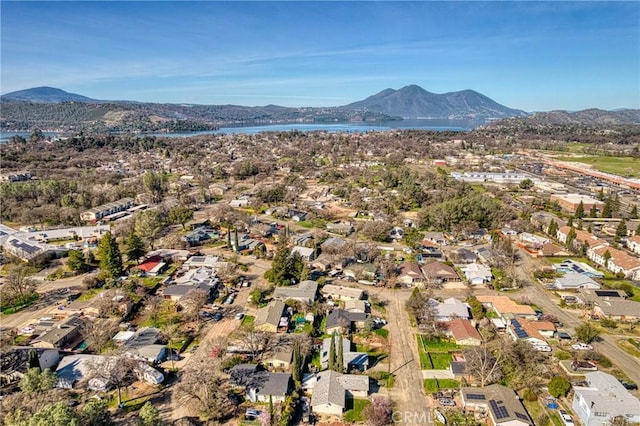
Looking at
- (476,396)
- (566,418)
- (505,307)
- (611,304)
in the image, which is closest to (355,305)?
(476,396)

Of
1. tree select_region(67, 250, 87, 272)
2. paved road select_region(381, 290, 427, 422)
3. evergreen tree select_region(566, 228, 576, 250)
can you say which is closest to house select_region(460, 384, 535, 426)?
paved road select_region(381, 290, 427, 422)

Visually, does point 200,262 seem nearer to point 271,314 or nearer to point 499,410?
point 271,314

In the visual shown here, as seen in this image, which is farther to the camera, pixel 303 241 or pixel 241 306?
pixel 303 241

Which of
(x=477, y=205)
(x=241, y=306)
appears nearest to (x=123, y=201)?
(x=241, y=306)

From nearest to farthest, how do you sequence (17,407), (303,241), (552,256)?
(17,407) → (552,256) → (303,241)

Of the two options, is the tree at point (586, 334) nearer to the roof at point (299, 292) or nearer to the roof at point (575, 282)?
the roof at point (575, 282)

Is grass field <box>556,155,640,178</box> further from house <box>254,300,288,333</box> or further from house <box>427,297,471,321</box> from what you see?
house <box>254,300,288,333</box>

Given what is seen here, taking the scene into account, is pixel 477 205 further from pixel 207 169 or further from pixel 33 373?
pixel 207 169
